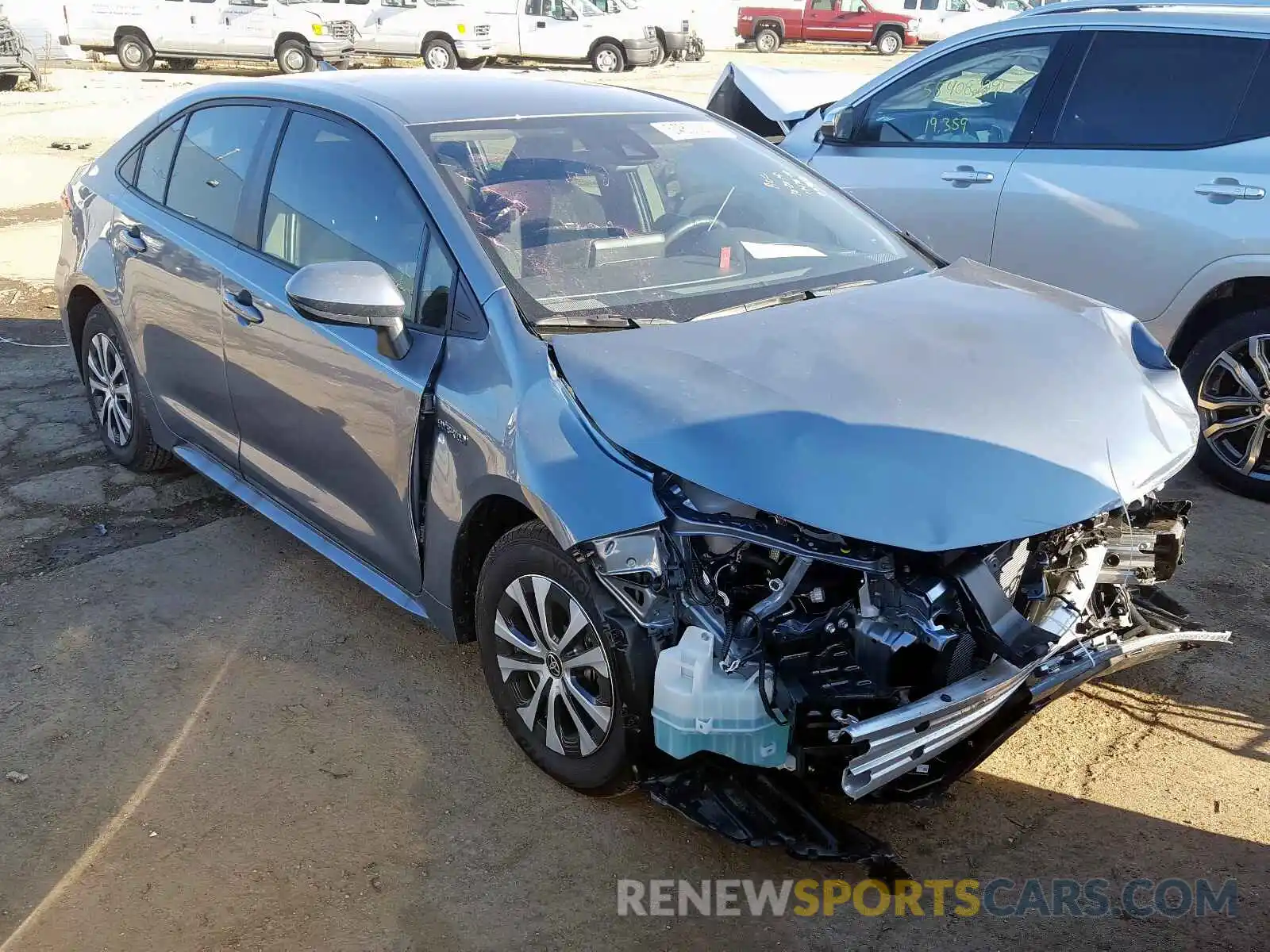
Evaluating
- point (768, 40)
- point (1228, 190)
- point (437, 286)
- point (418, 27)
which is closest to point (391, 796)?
point (437, 286)

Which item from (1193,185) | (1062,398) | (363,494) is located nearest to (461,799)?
(363,494)

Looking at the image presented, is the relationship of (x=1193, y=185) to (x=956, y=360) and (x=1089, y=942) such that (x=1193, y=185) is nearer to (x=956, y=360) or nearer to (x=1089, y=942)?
(x=956, y=360)

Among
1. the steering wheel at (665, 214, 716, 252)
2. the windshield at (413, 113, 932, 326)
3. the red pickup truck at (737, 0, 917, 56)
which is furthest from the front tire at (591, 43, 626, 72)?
the steering wheel at (665, 214, 716, 252)

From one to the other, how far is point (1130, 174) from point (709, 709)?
3.58m

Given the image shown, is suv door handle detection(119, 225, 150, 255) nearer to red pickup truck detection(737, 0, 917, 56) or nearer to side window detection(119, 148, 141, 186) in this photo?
side window detection(119, 148, 141, 186)

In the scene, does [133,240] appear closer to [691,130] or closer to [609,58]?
[691,130]

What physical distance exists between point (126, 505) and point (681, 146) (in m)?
2.83

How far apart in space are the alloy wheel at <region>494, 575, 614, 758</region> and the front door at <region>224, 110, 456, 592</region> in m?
0.47

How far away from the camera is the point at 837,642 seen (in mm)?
2756

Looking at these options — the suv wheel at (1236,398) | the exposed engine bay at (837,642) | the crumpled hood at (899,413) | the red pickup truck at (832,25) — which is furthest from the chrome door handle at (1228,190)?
the red pickup truck at (832,25)

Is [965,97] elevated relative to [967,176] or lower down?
elevated

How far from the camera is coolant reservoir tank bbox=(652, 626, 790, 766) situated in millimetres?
2691

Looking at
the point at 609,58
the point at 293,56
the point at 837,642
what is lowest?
the point at 609,58

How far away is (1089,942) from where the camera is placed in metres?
2.69
